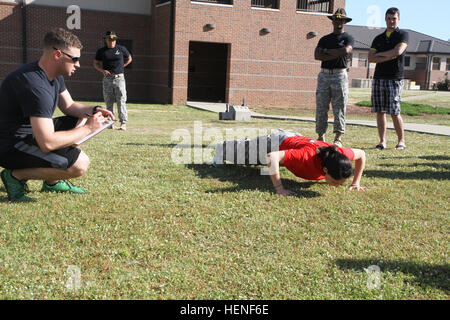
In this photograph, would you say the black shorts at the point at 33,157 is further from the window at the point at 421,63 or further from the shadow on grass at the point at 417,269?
the window at the point at 421,63

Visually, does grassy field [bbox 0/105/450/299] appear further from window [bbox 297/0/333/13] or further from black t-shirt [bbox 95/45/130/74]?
window [bbox 297/0/333/13]

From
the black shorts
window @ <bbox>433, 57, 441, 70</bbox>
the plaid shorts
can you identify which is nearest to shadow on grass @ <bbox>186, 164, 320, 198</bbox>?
the black shorts

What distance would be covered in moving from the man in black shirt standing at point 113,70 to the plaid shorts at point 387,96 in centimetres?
533

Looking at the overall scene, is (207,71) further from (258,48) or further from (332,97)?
(332,97)

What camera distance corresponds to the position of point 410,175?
6.19 metres

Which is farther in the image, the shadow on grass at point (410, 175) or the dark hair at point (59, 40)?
the shadow on grass at point (410, 175)

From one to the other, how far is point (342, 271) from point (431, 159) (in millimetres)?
4900

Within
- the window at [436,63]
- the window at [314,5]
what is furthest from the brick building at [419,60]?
the window at [314,5]

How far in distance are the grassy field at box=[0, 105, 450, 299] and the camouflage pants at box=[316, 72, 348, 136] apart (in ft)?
7.35

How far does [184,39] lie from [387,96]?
1451 centimetres

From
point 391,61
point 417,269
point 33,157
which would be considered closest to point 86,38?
point 391,61

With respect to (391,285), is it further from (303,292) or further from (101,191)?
(101,191)

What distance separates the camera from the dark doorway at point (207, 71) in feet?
85.3

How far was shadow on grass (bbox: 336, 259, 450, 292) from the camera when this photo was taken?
309 centimetres
